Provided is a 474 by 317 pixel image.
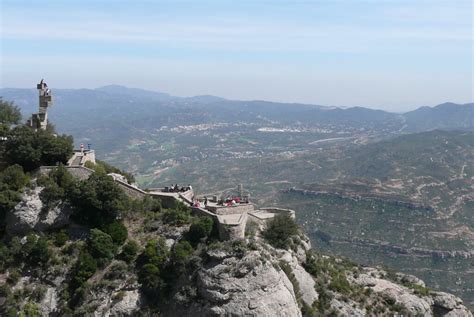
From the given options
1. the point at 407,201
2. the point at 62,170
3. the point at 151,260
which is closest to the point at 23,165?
the point at 62,170

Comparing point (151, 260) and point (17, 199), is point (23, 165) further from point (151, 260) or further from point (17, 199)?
point (151, 260)

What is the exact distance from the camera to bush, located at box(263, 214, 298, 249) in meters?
45.3

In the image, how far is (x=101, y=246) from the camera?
133 feet

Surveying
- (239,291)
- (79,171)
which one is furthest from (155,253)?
(79,171)

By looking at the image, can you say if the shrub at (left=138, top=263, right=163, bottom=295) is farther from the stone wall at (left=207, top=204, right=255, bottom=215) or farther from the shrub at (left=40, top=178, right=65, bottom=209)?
the shrub at (left=40, top=178, right=65, bottom=209)

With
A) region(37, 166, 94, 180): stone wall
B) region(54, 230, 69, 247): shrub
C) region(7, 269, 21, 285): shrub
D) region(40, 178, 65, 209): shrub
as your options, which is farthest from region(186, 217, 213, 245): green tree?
region(7, 269, 21, 285): shrub

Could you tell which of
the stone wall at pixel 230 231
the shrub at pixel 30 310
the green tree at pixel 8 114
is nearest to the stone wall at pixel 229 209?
the stone wall at pixel 230 231

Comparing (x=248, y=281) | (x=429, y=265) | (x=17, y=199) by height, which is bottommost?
(x=429, y=265)

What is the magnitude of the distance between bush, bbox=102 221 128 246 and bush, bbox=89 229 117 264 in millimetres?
759

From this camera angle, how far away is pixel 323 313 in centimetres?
4375

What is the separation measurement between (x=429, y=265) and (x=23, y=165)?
101m

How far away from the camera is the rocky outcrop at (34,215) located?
140 feet

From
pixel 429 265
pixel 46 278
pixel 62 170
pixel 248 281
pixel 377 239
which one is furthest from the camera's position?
pixel 377 239

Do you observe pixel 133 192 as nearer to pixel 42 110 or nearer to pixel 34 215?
pixel 34 215
